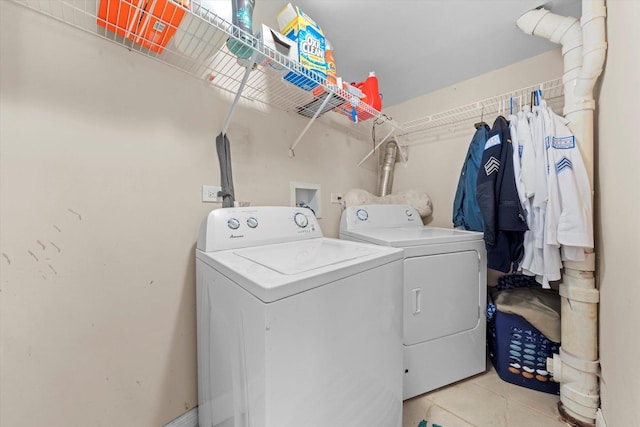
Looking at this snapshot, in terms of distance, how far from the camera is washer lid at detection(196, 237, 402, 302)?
0.64m

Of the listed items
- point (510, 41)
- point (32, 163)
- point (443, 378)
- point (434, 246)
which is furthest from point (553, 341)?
point (32, 163)

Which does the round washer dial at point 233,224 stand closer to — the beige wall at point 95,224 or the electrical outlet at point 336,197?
the beige wall at point 95,224

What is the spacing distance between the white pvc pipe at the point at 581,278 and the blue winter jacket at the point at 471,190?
472 millimetres

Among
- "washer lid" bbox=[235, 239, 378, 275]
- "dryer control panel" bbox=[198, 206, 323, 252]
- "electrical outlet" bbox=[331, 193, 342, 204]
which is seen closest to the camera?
"washer lid" bbox=[235, 239, 378, 275]

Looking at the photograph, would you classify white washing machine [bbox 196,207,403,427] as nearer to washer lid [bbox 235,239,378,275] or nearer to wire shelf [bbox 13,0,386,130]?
Answer: washer lid [bbox 235,239,378,275]

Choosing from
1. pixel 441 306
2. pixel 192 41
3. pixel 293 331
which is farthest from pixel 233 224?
pixel 441 306

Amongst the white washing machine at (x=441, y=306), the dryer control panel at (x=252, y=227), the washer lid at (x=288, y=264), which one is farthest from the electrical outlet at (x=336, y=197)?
the washer lid at (x=288, y=264)

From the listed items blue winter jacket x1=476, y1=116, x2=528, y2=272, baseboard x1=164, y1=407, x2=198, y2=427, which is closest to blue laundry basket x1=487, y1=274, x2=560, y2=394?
blue winter jacket x1=476, y1=116, x2=528, y2=272

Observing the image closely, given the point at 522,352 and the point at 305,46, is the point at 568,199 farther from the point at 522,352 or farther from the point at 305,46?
the point at 305,46

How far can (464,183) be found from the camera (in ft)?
6.07

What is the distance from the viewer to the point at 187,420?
117 centimetres

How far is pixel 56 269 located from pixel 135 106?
2.34 ft

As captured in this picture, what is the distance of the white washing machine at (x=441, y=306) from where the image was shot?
4.30 feet

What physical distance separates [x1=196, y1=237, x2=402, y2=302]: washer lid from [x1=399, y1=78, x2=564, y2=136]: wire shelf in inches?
61.5
